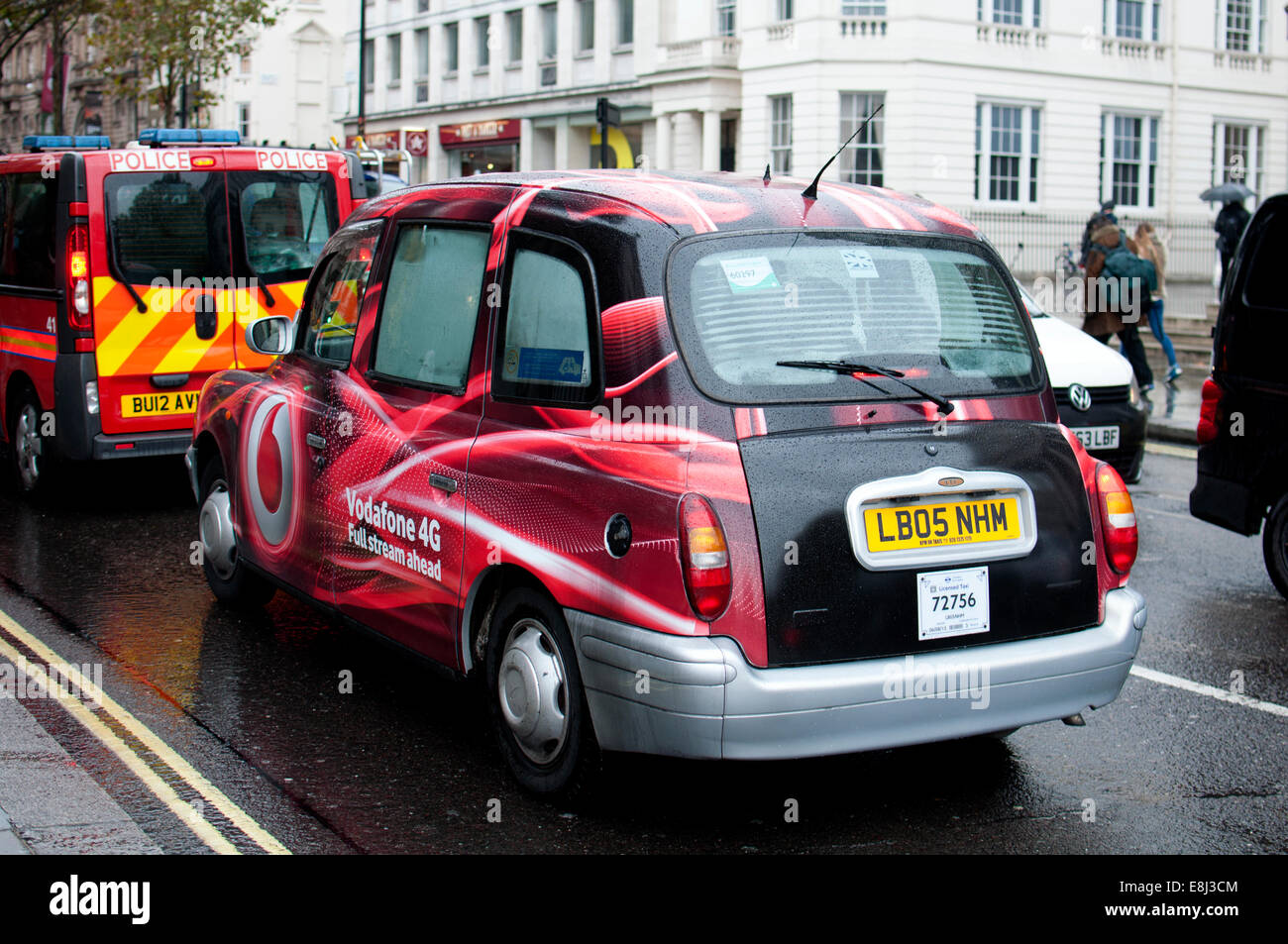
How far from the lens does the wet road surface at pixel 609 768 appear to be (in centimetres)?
457

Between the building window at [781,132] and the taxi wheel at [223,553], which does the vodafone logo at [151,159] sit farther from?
the building window at [781,132]

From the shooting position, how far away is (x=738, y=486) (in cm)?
423

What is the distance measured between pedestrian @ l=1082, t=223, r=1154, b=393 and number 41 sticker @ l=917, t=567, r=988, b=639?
11420mm

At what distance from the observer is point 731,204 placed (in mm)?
4742

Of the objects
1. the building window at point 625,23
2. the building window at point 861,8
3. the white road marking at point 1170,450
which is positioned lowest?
the white road marking at point 1170,450

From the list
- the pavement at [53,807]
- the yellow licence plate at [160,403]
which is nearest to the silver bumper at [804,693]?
the pavement at [53,807]

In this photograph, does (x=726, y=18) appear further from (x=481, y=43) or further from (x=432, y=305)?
(x=432, y=305)

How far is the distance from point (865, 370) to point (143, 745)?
2842mm

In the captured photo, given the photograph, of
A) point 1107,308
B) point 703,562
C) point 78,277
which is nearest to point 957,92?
point 1107,308

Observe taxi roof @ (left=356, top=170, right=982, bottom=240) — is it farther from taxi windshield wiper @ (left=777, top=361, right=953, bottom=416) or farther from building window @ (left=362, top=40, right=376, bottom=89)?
building window @ (left=362, top=40, right=376, bottom=89)

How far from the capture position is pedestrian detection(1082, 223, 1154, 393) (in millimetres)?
15203

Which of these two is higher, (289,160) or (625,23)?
(625,23)

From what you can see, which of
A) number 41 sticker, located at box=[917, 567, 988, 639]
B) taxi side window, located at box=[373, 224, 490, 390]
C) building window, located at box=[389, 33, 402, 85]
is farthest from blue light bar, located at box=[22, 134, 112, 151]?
building window, located at box=[389, 33, 402, 85]

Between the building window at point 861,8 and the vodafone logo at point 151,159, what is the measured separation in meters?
30.6
